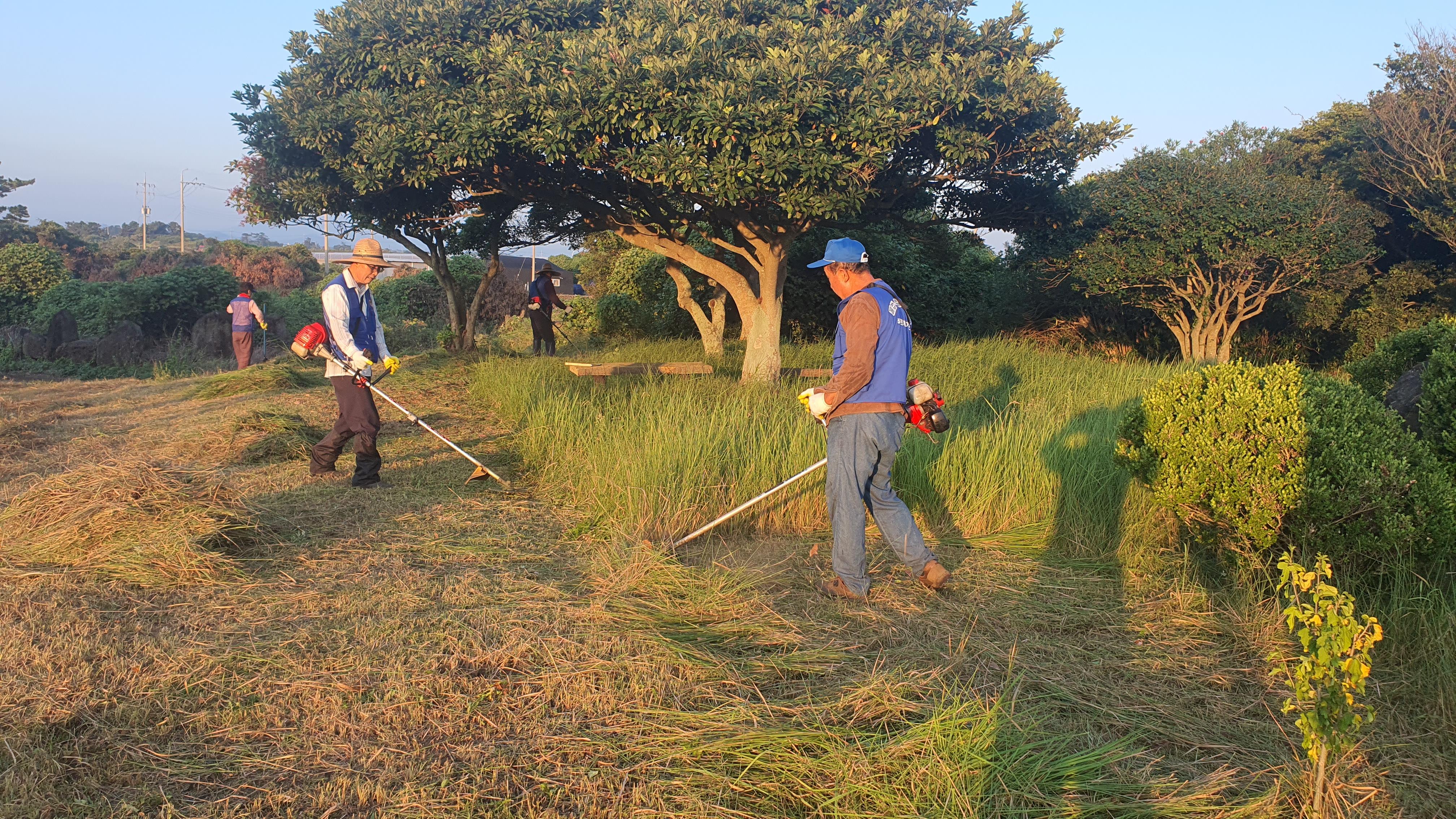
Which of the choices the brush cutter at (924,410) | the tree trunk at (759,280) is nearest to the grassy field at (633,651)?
the brush cutter at (924,410)

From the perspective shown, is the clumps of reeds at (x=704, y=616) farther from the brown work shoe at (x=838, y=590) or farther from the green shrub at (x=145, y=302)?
the green shrub at (x=145, y=302)

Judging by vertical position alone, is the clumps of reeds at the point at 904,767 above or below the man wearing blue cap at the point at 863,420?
below

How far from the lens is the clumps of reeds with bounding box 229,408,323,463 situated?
22.7 feet

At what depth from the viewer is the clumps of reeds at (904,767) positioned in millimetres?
2420

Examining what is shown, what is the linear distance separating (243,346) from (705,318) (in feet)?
22.8

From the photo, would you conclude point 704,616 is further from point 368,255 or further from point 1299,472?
point 368,255

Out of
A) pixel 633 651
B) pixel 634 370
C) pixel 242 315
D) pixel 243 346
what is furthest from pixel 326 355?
pixel 243 346

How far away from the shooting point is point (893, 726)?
283 cm

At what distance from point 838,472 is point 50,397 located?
11.0m

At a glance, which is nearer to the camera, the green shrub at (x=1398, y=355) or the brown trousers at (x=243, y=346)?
the green shrub at (x=1398, y=355)

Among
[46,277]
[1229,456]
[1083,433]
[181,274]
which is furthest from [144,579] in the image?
[46,277]

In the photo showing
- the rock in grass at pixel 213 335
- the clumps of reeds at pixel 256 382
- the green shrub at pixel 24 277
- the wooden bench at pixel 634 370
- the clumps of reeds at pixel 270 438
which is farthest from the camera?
the green shrub at pixel 24 277

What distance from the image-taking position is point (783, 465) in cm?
577

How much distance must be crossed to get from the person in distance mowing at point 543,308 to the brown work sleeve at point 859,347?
10.5 meters
